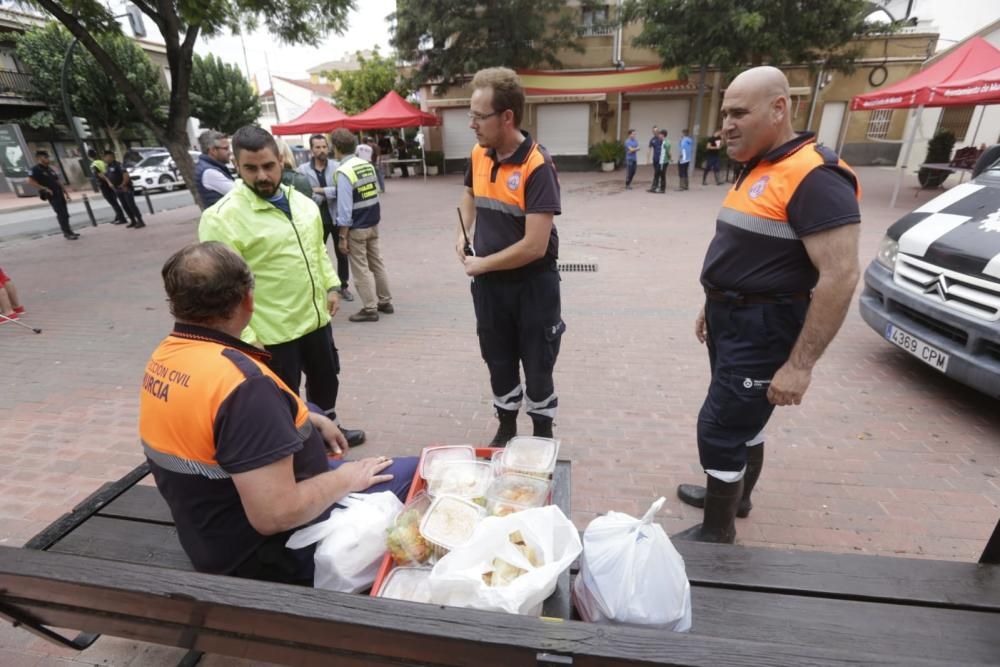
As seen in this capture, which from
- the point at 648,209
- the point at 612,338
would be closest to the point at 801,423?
the point at 612,338

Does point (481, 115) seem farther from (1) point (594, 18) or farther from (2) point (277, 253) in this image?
(1) point (594, 18)

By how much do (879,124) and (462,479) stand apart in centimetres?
2815

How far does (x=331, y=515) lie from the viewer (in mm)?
1633

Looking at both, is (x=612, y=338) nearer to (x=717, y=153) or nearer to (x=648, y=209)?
(x=648, y=209)

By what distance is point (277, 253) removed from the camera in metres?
2.65

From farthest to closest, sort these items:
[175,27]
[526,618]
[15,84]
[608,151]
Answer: [15,84]
[608,151]
[175,27]
[526,618]

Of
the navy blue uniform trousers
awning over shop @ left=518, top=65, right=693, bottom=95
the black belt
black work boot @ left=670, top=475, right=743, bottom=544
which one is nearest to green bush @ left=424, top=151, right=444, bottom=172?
awning over shop @ left=518, top=65, right=693, bottom=95

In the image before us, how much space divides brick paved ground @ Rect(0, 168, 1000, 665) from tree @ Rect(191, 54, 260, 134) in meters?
27.2

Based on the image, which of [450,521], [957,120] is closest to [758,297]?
[450,521]

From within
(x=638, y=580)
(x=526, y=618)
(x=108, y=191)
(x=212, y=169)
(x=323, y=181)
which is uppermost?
(x=212, y=169)

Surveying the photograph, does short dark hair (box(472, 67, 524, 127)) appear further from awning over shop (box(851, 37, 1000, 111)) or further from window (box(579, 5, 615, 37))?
window (box(579, 5, 615, 37))

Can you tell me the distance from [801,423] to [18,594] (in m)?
4.06

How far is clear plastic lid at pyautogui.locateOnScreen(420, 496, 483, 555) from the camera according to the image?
56.4 inches

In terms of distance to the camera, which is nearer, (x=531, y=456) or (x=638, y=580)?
(x=638, y=580)
